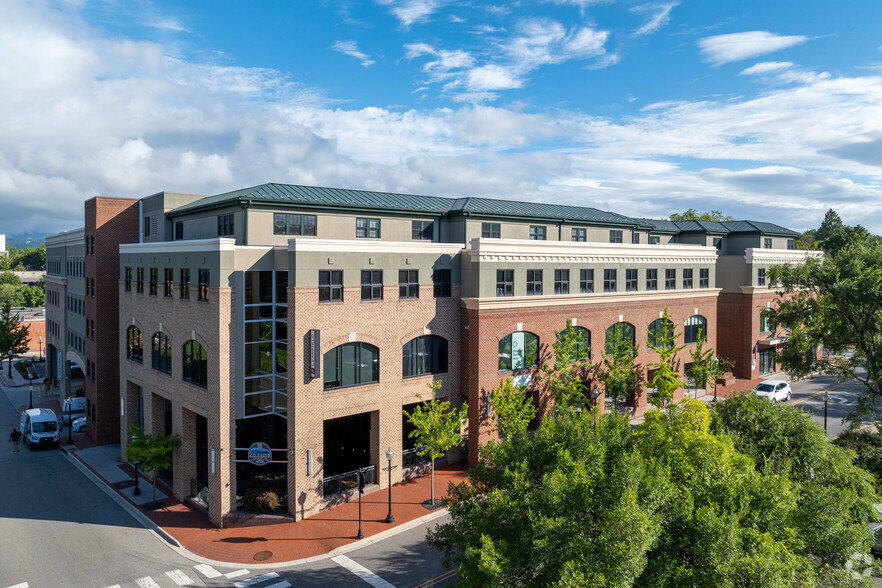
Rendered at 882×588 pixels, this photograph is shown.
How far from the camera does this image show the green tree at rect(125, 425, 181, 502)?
1145 inches

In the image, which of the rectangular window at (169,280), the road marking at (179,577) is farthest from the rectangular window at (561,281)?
the road marking at (179,577)

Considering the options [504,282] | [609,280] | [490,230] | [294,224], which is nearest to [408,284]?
[504,282]

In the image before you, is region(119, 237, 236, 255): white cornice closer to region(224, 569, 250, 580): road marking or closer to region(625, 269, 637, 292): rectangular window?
region(224, 569, 250, 580): road marking

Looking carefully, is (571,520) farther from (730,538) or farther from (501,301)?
(501,301)

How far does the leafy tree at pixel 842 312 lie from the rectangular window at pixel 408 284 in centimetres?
2129

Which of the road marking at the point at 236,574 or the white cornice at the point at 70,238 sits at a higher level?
the white cornice at the point at 70,238

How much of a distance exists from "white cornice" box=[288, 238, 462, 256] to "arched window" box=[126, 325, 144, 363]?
1484cm

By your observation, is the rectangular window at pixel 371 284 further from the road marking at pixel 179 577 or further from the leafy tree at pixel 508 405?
the road marking at pixel 179 577

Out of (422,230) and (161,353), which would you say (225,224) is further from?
(422,230)

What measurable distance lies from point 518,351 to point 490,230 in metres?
9.22

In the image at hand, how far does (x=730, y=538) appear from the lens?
1226 cm

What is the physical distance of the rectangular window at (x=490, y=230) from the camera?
125ft

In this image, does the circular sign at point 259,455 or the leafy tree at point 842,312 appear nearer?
the circular sign at point 259,455

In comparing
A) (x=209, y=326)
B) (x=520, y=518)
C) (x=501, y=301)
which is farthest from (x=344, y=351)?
(x=520, y=518)
